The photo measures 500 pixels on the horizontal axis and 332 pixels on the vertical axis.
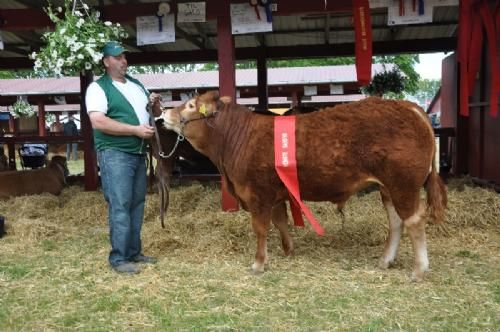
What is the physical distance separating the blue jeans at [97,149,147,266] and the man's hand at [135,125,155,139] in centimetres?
26

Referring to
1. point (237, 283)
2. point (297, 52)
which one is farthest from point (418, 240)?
point (297, 52)

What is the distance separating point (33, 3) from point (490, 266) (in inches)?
270

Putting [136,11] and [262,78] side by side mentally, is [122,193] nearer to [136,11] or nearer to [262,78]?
[136,11]

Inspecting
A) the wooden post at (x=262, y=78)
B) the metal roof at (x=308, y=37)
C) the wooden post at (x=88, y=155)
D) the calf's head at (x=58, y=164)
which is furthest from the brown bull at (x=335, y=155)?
the wooden post at (x=262, y=78)

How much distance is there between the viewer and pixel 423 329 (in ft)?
10.5

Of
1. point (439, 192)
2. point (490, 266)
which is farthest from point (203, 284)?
point (490, 266)

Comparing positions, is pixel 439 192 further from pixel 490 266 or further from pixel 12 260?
pixel 12 260

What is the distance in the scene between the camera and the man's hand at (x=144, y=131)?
4324 millimetres

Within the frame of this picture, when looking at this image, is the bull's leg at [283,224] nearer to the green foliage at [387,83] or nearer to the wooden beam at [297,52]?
the wooden beam at [297,52]

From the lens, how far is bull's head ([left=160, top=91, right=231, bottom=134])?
4621 millimetres

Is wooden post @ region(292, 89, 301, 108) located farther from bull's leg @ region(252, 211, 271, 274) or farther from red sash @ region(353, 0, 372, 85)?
bull's leg @ region(252, 211, 271, 274)

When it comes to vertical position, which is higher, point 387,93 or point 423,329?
point 387,93

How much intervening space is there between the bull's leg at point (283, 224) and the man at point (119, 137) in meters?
1.35

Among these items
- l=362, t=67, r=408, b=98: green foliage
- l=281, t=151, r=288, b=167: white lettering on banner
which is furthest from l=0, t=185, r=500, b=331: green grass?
l=362, t=67, r=408, b=98: green foliage
